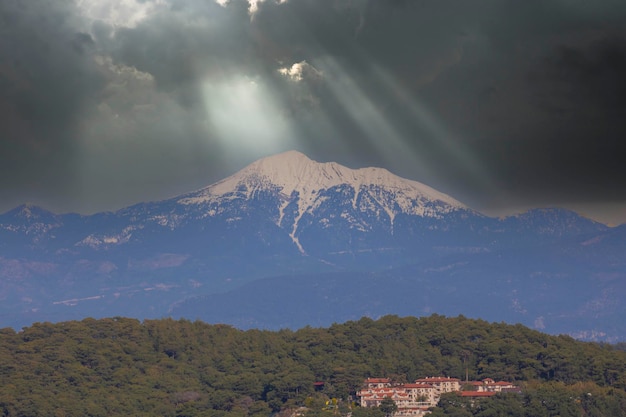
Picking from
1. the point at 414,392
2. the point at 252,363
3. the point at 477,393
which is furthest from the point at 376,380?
the point at 252,363

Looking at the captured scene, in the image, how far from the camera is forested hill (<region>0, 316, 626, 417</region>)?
93.9m

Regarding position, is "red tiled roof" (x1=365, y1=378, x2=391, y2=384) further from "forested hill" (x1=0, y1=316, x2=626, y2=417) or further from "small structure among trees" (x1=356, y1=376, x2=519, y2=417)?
"forested hill" (x1=0, y1=316, x2=626, y2=417)

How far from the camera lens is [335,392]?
95.6 metres

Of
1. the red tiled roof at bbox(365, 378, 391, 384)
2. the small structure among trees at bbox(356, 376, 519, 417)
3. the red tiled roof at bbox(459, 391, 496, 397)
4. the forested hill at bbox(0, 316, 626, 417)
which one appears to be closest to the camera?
the small structure among trees at bbox(356, 376, 519, 417)

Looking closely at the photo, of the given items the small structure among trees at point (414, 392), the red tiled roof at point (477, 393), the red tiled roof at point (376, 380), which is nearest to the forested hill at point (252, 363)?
the red tiled roof at point (376, 380)

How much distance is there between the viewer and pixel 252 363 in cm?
10269

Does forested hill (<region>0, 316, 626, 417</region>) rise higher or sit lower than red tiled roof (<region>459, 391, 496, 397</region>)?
higher

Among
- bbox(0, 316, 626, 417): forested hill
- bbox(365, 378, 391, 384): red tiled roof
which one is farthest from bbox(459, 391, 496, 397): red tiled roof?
bbox(365, 378, 391, 384): red tiled roof

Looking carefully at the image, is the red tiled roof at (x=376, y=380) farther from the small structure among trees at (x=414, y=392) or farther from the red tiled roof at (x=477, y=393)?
the red tiled roof at (x=477, y=393)

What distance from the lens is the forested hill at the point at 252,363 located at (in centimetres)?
9388

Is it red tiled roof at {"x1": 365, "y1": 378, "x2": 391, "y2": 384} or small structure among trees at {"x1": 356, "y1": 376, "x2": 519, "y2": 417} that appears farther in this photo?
red tiled roof at {"x1": 365, "y1": 378, "x2": 391, "y2": 384}

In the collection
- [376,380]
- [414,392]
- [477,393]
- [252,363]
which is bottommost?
[477,393]

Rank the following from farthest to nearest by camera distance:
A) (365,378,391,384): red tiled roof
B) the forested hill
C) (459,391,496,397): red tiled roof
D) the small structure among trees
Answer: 1. (365,378,391,384): red tiled roof
2. the forested hill
3. (459,391,496,397): red tiled roof
4. the small structure among trees

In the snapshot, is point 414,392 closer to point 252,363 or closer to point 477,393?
point 477,393
